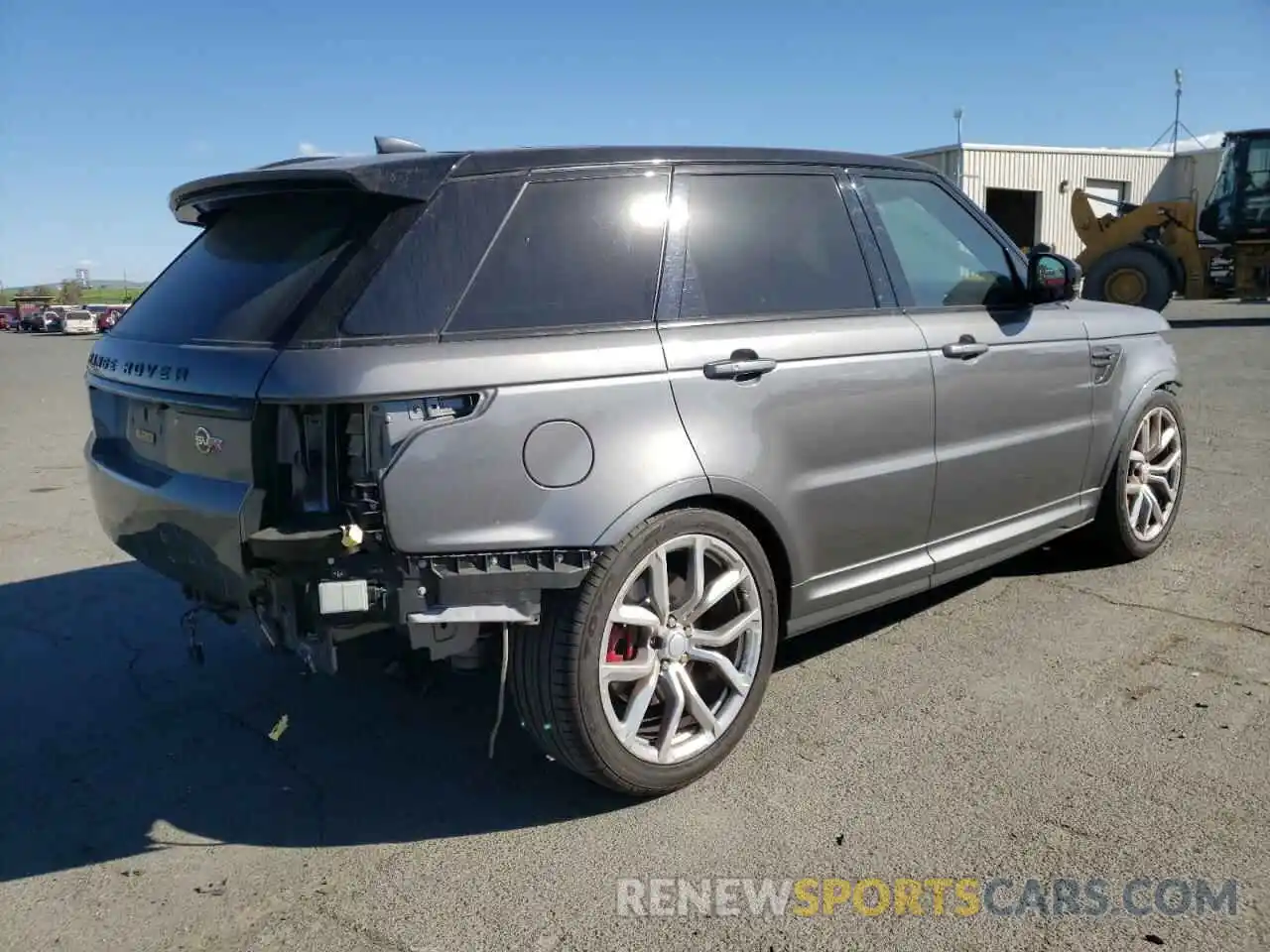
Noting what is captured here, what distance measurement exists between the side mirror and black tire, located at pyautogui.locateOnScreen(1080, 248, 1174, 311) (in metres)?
15.2

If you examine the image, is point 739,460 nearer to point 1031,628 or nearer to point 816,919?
point 816,919

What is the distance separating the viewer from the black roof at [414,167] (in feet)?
9.10

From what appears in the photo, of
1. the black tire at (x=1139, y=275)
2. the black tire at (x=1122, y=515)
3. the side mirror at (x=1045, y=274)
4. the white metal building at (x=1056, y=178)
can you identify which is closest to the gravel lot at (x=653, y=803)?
the black tire at (x=1122, y=515)

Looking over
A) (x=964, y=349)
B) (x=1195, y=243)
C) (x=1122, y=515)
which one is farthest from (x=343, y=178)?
(x=1195, y=243)

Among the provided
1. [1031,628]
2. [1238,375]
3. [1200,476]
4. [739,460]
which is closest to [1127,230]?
[1238,375]

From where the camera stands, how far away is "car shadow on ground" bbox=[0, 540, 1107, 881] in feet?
9.77

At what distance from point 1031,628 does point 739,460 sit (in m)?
1.88

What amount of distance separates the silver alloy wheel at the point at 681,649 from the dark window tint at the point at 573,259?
72 centimetres

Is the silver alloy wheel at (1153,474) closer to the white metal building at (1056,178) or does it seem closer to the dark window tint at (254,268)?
the dark window tint at (254,268)

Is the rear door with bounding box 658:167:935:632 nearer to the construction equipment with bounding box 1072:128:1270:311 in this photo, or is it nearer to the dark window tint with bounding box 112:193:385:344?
the dark window tint with bounding box 112:193:385:344

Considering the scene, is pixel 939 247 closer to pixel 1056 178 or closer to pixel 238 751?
pixel 238 751

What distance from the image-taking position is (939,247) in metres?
4.13

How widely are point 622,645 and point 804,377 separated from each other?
1035mm

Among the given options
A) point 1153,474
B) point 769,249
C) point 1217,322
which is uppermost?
point 1217,322
